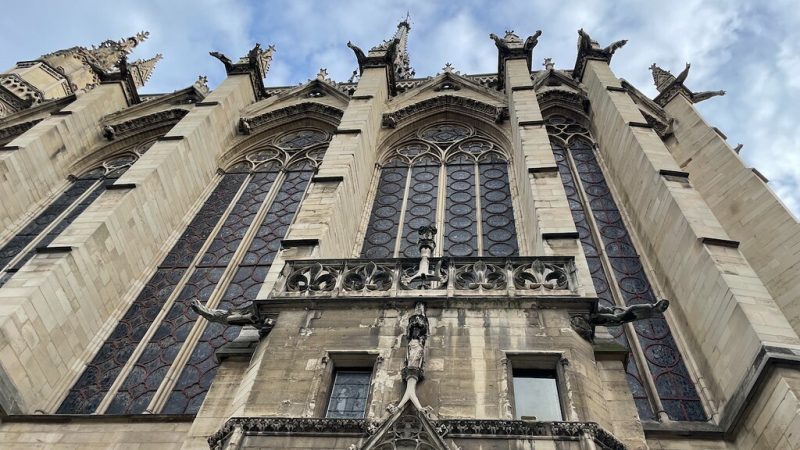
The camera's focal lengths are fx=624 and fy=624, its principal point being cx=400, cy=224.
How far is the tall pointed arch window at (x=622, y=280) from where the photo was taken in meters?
7.49

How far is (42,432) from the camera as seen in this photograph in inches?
273

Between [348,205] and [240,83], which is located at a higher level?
[240,83]

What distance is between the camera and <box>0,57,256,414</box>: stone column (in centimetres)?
741

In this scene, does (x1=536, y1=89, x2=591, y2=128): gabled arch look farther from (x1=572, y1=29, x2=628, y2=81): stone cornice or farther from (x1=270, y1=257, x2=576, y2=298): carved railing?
(x1=270, y1=257, x2=576, y2=298): carved railing

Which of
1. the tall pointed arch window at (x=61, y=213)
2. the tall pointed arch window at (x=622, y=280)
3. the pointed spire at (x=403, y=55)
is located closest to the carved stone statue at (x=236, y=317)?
the tall pointed arch window at (x=622, y=280)

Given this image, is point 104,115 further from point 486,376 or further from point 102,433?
point 486,376

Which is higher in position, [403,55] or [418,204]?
[403,55]

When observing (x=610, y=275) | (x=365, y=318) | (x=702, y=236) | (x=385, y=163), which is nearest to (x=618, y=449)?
(x=365, y=318)

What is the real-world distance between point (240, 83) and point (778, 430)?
13.7 m

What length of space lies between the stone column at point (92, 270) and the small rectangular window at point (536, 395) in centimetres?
561

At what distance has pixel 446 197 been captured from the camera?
12156 millimetres

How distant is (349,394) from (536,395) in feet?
5.62

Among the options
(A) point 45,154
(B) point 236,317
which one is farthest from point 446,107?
(B) point 236,317

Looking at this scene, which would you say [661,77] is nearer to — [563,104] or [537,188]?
[563,104]
